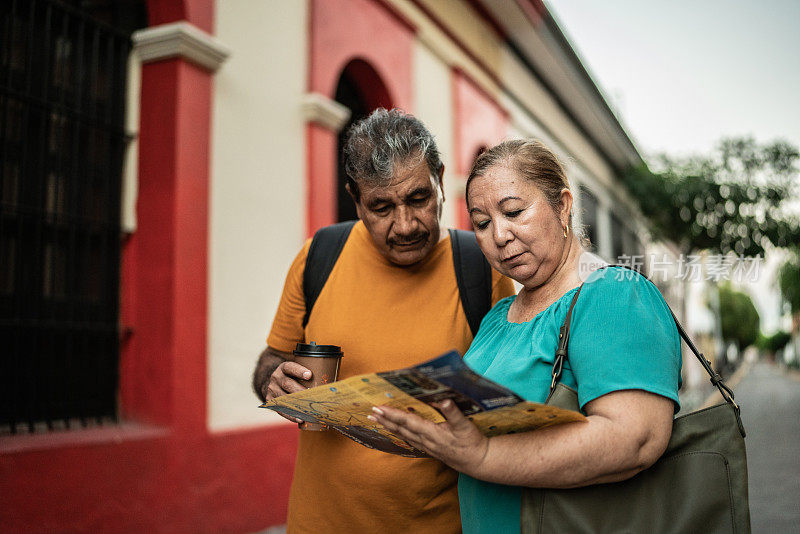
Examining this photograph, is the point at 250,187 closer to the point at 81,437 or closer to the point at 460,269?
the point at 81,437

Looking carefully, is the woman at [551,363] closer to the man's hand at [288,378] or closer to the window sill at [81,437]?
the man's hand at [288,378]

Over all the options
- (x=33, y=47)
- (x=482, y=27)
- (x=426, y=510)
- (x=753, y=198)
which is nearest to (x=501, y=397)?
(x=426, y=510)

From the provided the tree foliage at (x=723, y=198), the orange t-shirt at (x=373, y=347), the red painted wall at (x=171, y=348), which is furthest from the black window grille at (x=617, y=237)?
the orange t-shirt at (x=373, y=347)

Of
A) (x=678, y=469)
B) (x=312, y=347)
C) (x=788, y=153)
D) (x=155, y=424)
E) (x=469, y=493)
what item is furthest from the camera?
(x=788, y=153)

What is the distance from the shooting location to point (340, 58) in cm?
527

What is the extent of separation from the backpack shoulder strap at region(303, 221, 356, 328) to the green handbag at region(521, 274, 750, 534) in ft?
3.15

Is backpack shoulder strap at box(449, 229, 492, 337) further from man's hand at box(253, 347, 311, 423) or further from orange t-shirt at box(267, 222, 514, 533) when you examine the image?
man's hand at box(253, 347, 311, 423)

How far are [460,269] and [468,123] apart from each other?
19.7ft

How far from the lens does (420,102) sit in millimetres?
6766

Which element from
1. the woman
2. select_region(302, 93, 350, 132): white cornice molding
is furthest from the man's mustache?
select_region(302, 93, 350, 132): white cornice molding

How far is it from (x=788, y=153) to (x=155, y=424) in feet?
46.0

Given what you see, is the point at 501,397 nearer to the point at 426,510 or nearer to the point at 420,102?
the point at 426,510

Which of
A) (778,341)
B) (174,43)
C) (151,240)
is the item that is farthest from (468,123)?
(778,341)

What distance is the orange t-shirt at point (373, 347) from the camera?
185cm
